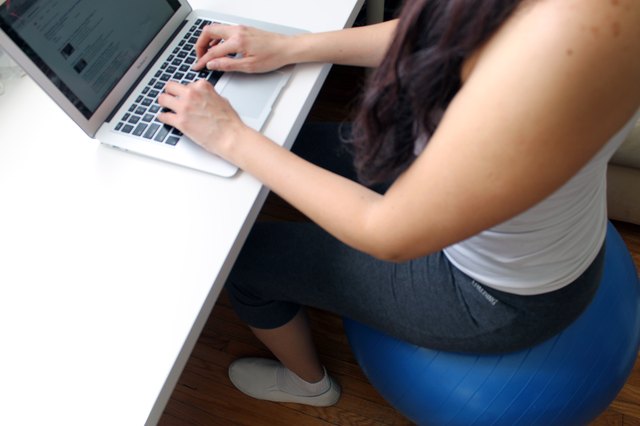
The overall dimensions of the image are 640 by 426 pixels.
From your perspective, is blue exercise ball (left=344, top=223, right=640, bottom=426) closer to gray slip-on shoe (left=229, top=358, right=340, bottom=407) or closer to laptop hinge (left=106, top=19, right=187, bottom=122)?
gray slip-on shoe (left=229, top=358, right=340, bottom=407)

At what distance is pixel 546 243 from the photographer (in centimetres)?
62

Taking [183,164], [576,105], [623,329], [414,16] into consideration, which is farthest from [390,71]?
[623,329]

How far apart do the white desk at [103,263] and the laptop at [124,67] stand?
0.03 meters

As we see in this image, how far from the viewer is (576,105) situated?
0.40 m

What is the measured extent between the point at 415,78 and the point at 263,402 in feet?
3.10

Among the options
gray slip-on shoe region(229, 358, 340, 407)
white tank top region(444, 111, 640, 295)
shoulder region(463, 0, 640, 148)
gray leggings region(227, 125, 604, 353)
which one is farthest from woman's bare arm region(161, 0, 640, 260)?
gray slip-on shoe region(229, 358, 340, 407)

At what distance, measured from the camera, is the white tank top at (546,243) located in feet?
1.86

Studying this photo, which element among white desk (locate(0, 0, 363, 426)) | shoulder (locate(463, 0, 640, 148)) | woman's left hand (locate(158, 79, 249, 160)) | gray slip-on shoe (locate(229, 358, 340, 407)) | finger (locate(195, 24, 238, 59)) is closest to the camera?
shoulder (locate(463, 0, 640, 148))

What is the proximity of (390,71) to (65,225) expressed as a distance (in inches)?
18.6

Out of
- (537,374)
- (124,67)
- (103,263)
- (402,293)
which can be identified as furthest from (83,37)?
(537,374)

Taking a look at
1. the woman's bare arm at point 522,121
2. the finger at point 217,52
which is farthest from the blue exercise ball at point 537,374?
the finger at point 217,52

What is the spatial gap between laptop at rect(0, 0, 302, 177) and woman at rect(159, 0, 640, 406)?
3 centimetres

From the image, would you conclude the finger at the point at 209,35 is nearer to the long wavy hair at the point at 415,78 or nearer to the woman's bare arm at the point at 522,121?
the long wavy hair at the point at 415,78

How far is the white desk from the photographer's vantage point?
1.81 feet
